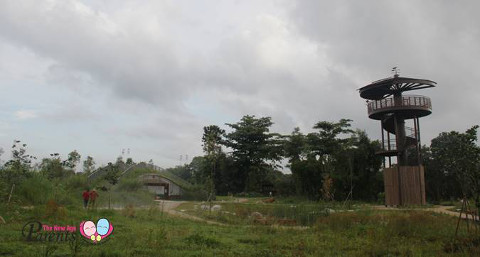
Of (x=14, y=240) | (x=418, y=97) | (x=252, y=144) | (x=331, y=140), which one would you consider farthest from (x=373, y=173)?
(x=14, y=240)

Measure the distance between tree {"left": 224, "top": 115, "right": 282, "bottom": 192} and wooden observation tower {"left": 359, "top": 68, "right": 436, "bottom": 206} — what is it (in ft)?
60.9

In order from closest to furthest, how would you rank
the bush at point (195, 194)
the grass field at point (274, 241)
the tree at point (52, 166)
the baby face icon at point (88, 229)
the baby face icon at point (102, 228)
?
the grass field at point (274, 241)
the baby face icon at point (88, 229)
the baby face icon at point (102, 228)
the tree at point (52, 166)
the bush at point (195, 194)

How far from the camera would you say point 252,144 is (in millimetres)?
46031

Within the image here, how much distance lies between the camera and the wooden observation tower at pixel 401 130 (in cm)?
2606

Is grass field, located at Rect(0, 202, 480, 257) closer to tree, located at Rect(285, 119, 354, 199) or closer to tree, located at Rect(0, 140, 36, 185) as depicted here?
tree, located at Rect(0, 140, 36, 185)

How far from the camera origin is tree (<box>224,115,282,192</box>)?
1768 inches

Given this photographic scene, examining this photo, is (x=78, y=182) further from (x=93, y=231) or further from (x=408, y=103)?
(x=408, y=103)

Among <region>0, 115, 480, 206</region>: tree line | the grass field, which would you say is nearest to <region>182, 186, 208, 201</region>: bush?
<region>0, 115, 480, 206</region>: tree line

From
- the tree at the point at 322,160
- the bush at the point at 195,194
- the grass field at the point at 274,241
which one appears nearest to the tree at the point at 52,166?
the grass field at the point at 274,241

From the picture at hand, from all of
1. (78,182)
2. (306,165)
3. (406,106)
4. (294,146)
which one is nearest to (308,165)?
(306,165)

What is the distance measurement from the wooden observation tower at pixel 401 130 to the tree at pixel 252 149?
18.6 metres

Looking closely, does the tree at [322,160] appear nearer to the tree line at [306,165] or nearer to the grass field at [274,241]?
the tree line at [306,165]

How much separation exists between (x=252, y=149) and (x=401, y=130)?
829 inches

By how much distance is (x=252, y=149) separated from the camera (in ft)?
150
